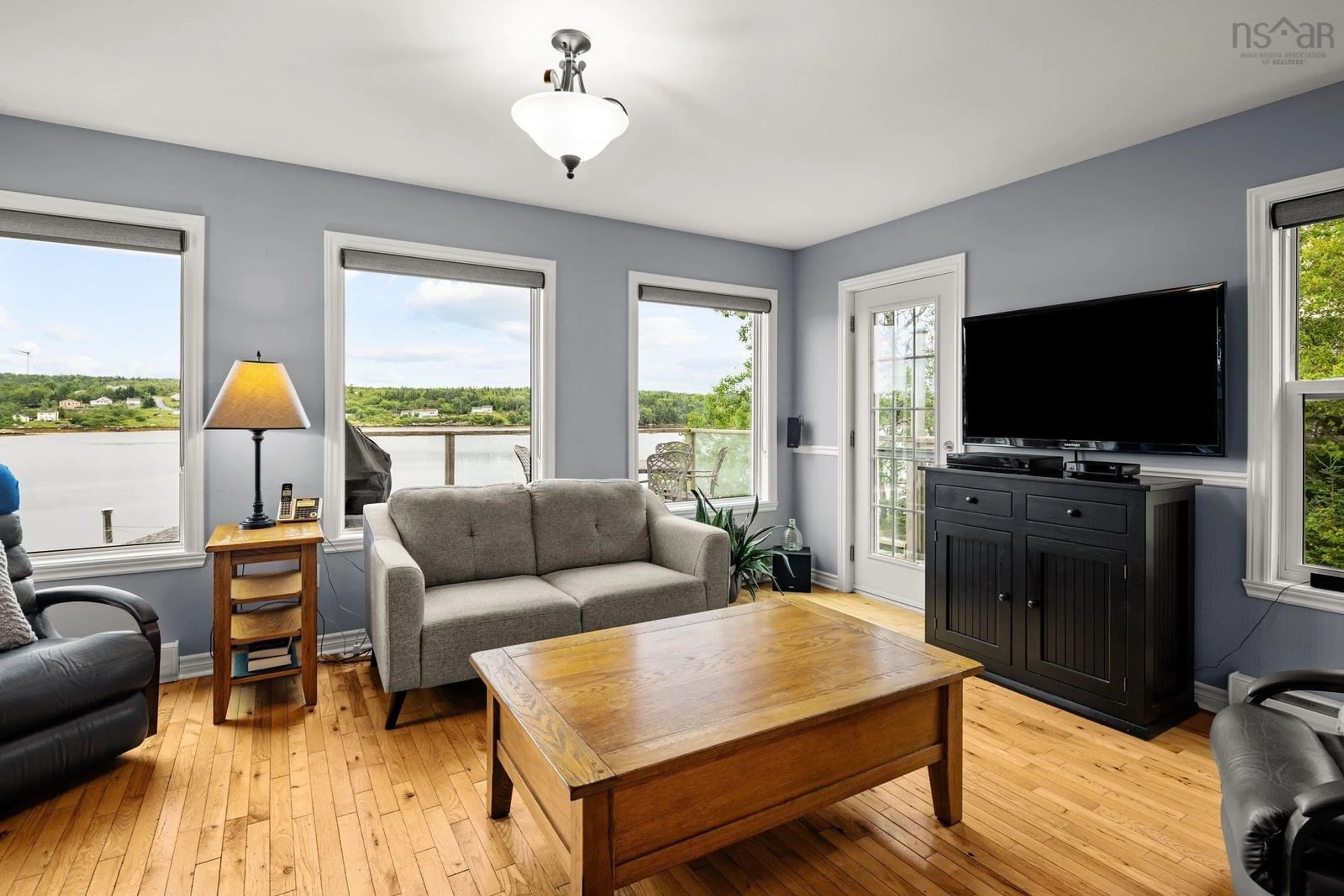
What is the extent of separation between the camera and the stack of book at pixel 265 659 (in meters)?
2.84

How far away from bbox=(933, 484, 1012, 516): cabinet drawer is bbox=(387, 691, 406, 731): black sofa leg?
2.59 m

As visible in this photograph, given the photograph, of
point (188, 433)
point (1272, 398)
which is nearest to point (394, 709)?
point (188, 433)

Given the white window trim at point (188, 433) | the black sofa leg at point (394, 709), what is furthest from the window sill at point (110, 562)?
the black sofa leg at point (394, 709)

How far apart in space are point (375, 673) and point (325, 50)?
8.56ft

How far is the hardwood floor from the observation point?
178 cm

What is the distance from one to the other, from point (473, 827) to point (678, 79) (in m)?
2.61

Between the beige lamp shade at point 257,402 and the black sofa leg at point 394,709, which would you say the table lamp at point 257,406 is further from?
the black sofa leg at point 394,709

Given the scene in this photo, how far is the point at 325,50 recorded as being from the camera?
2.32 m

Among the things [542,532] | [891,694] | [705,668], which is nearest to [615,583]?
[542,532]

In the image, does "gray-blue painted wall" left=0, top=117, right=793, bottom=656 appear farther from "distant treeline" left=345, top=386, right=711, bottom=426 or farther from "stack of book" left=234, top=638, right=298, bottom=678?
"stack of book" left=234, top=638, right=298, bottom=678

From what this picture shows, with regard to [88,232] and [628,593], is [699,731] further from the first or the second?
[88,232]

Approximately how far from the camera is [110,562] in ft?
9.93

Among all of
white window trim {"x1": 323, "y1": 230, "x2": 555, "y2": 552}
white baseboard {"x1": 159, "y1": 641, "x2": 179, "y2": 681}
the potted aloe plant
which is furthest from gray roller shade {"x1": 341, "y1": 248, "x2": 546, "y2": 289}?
white baseboard {"x1": 159, "y1": 641, "x2": 179, "y2": 681}

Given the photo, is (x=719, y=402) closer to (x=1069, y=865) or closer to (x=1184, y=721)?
(x=1184, y=721)
